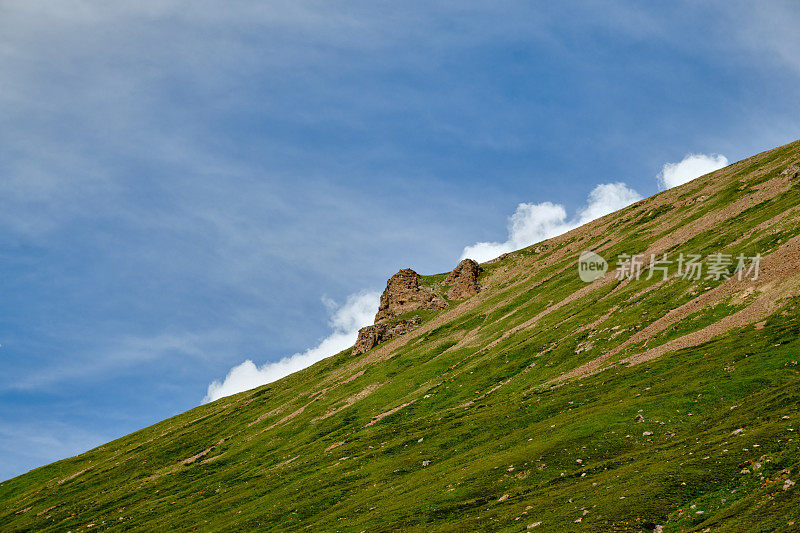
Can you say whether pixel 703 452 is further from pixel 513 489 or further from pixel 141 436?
pixel 141 436

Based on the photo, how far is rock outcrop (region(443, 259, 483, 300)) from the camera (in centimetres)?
18571

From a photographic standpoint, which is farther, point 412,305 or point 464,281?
point 412,305

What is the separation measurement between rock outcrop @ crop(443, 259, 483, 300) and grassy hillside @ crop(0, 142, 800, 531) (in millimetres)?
24726

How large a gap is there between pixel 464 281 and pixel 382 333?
126 ft

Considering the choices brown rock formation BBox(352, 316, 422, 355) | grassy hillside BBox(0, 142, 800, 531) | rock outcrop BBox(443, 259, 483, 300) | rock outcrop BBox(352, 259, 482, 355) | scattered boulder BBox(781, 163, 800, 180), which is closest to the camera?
grassy hillside BBox(0, 142, 800, 531)

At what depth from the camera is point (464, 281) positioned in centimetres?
19112

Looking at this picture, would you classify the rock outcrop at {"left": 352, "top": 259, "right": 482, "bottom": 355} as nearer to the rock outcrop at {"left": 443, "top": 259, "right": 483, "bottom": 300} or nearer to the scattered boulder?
the rock outcrop at {"left": 443, "top": 259, "right": 483, "bottom": 300}

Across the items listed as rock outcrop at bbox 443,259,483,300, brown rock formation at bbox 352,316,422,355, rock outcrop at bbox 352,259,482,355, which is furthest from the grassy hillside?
rock outcrop at bbox 443,259,483,300

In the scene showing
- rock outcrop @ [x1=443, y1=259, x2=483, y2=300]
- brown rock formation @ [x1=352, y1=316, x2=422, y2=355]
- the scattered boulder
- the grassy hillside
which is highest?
rock outcrop @ [x1=443, y1=259, x2=483, y2=300]

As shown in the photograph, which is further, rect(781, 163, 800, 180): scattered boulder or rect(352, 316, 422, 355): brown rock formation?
rect(352, 316, 422, 355): brown rock formation

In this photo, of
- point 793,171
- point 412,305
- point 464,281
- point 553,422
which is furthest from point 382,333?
point 553,422

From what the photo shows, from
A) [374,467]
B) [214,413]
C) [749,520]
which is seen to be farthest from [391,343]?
[749,520]

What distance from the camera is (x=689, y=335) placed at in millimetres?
61062

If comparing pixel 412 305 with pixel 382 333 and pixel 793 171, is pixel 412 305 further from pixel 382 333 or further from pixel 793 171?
pixel 793 171
